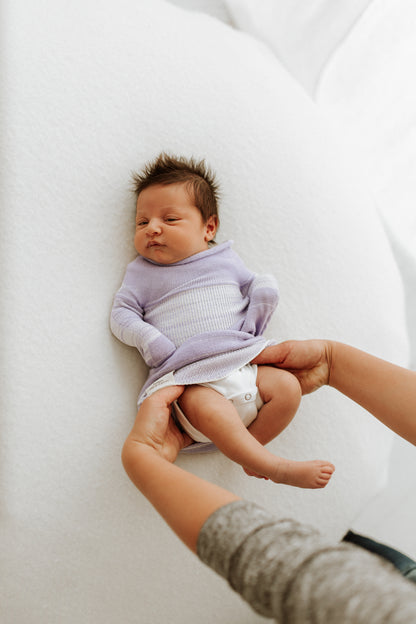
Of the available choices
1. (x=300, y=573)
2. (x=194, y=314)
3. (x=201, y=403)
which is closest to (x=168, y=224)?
(x=194, y=314)

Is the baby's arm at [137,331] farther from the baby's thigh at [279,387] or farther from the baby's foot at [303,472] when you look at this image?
the baby's foot at [303,472]

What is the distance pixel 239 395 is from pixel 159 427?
0.15m

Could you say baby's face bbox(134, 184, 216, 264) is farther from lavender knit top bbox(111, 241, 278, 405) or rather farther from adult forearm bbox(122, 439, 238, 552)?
adult forearm bbox(122, 439, 238, 552)

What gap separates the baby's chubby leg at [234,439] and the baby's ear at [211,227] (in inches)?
13.0

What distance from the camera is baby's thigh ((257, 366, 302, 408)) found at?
0.89m

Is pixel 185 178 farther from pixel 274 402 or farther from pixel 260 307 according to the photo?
pixel 274 402

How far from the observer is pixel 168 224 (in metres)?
0.99

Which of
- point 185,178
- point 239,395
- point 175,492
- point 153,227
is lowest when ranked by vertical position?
point 175,492

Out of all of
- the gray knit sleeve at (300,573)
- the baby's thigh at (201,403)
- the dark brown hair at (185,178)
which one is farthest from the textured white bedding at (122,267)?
the gray knit sleeve at (300,573)

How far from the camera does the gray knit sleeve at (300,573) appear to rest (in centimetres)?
37

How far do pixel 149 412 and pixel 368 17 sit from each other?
116 cm

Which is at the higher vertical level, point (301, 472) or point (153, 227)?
point (153, 227)

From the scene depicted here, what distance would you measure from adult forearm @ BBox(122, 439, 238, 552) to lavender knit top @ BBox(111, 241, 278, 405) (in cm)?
17

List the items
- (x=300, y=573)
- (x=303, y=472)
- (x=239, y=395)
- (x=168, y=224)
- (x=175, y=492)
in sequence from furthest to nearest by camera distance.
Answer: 1. (x=168, y=224)
2. (x=239, y=395)
3. (x=303, y=472)
4. (x=175, y=492)
5. (x=300, y=573)
